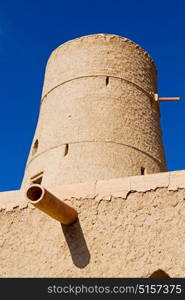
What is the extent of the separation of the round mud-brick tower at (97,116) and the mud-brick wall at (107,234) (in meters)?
4.26

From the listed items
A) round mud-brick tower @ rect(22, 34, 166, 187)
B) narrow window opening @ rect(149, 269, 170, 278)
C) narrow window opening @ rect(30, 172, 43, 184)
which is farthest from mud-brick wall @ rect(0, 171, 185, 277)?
narrow window opening @ rect(30, 172, 43, 184)

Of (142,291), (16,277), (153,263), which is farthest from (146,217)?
(16,277)

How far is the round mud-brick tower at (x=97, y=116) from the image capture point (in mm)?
9586

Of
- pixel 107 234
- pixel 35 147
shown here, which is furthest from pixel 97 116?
pixel 107 234

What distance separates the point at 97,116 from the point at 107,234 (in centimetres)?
585

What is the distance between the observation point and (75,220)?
15.6ft

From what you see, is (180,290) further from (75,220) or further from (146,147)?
(146,147)

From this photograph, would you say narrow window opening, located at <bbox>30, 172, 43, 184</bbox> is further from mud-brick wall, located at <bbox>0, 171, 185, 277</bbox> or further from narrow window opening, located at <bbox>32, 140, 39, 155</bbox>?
mud-brick wall, located at <bbox>0, 171, 185, 277</bbox>

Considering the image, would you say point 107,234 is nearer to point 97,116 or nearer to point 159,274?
point 159,274

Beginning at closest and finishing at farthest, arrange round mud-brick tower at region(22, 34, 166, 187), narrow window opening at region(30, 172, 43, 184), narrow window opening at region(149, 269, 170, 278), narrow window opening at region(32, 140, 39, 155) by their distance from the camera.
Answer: narrow window opening at region(149, 269, 170, 278)
round mud-brick tower at region(22, 34, 166, 187)
narrow window opening at region(30, 172, 43, 184)
narrow window opening at region(32, 140, 39, 155)

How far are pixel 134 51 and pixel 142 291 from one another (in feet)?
28.0

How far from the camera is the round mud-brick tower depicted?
9586 millimetres

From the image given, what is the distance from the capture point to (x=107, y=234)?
14.8ft

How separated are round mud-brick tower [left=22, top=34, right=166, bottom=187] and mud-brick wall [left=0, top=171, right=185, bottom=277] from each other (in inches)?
168
